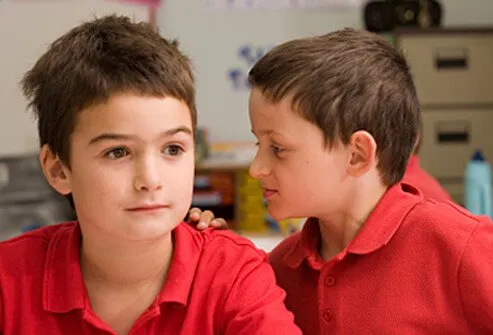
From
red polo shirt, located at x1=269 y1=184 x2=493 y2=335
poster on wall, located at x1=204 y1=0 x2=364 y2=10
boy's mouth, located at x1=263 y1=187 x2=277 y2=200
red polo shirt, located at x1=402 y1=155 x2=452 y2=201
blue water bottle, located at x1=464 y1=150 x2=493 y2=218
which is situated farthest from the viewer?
poster on wall, located at x1=204 y1=0 x2=364 y2=10

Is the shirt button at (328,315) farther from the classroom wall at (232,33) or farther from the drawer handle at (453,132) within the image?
the classroom wall at (232,33)

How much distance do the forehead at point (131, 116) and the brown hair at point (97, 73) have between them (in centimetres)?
1

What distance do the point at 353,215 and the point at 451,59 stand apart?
2.81 m

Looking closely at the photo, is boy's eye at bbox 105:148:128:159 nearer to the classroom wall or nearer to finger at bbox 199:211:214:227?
finger at bbox 199:211:214:227

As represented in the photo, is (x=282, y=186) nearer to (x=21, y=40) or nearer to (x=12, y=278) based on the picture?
(x=12, y=278)

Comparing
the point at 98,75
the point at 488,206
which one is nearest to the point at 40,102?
the point at 98,75

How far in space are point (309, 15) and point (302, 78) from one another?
10.7 feet

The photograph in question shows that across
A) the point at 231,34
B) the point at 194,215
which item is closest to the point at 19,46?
the point at 231,34

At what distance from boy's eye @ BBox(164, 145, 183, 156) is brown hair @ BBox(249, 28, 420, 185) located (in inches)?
7.4

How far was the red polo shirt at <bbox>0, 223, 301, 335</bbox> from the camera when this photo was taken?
113 cm

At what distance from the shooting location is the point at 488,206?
241 cm

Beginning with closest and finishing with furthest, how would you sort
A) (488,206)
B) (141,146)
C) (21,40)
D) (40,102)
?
(141,146) < (40,102) < (488,206) < (21,40)

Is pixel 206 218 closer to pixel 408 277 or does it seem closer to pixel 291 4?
pixel 408 277

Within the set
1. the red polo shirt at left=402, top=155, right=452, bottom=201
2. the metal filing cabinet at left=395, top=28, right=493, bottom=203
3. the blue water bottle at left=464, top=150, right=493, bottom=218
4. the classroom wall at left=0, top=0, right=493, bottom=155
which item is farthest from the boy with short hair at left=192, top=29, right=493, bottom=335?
the classroom wall at left=0, top=0, right=493, bottom=155
